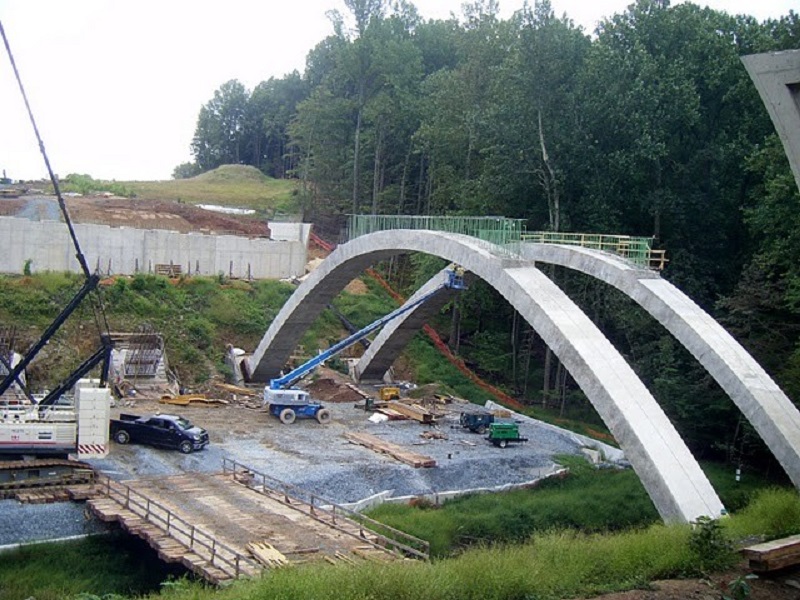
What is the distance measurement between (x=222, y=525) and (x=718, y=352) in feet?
37.4

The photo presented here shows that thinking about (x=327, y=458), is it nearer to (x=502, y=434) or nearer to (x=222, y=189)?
(x=502, y=434)

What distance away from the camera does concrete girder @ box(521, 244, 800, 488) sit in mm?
18188

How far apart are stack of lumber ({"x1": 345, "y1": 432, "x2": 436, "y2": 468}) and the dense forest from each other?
992 cm

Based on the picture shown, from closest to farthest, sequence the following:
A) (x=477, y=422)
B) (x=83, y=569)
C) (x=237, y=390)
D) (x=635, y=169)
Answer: (x=83, y=569) → (x=477, y=422) → (x=237, y=390) → (x=635, y=169)

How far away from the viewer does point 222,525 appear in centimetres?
1700

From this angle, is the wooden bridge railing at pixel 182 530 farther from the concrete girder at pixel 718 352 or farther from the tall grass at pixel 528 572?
the concrete girder at pixel 718 352

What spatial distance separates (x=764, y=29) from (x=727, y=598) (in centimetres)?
3252

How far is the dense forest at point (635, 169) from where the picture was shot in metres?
29.6

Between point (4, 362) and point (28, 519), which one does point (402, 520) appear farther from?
point (4, 362)

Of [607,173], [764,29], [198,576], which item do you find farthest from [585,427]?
[198,576]

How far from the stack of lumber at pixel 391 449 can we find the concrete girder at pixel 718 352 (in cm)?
685

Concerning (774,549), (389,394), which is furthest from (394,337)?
(774,549)

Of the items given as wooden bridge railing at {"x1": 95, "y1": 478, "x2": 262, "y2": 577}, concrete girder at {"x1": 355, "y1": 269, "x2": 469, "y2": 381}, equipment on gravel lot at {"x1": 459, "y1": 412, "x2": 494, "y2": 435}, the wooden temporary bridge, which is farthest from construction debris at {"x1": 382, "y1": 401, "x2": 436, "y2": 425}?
wooden bridge railing at {"x1": 95, "y1": 478, "x2": 262, "y2": 577}

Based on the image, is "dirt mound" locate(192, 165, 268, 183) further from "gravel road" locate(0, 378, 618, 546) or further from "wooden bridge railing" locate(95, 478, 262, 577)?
"wooden bridge railing" locate(95, 478, 262, 577)
